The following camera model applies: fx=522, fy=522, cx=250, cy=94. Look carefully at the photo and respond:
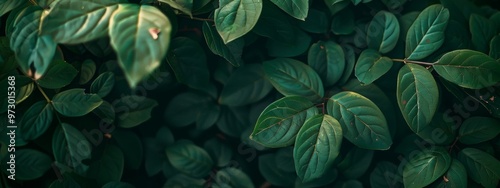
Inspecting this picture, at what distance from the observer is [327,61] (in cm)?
122

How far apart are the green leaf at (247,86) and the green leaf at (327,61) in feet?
0.40

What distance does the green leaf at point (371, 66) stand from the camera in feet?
3.68

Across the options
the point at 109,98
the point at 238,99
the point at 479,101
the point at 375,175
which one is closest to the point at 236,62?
the point at 238,99

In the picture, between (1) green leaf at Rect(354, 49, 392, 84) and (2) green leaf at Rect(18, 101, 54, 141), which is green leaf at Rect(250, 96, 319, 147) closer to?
(1) green leaf at Rect(354, 49, 392, 84)

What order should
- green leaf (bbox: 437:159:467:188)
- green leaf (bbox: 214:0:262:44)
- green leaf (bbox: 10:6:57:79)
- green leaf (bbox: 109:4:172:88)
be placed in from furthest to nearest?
1. green leaf (bbox: 437:159:467:188)
2. green leaf (bbox: 214:0:262:44)
3. green leaf (bbox: 10:6:57:79)
4. green leaf (bbox: 109:4:172:88)

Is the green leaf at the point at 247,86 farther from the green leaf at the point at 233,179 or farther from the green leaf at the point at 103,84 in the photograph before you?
the green leaf at the point at 103,84

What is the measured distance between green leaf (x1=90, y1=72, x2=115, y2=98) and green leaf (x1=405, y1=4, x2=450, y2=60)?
659 mm

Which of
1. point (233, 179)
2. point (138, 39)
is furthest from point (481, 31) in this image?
point (138, 39)

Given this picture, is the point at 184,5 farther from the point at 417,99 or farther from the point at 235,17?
the point at 417,99

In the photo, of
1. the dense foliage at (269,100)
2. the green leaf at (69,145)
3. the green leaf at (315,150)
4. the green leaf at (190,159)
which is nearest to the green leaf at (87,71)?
the dense foliage at (269,100)

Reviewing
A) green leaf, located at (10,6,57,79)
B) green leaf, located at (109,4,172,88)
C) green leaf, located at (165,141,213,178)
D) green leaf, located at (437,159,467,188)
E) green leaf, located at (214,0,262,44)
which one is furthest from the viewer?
green leaf, located at (165,141,213,178)

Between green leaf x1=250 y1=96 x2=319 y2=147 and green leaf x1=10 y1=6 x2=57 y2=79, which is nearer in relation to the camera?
green leaf x1=10 y1=6 x2=57 y2=79

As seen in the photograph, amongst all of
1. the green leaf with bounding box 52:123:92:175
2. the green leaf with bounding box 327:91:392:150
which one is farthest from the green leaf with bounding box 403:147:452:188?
the green leaf with bounding box 52:123:92:175

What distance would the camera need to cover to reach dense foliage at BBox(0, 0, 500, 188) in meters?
1.09
